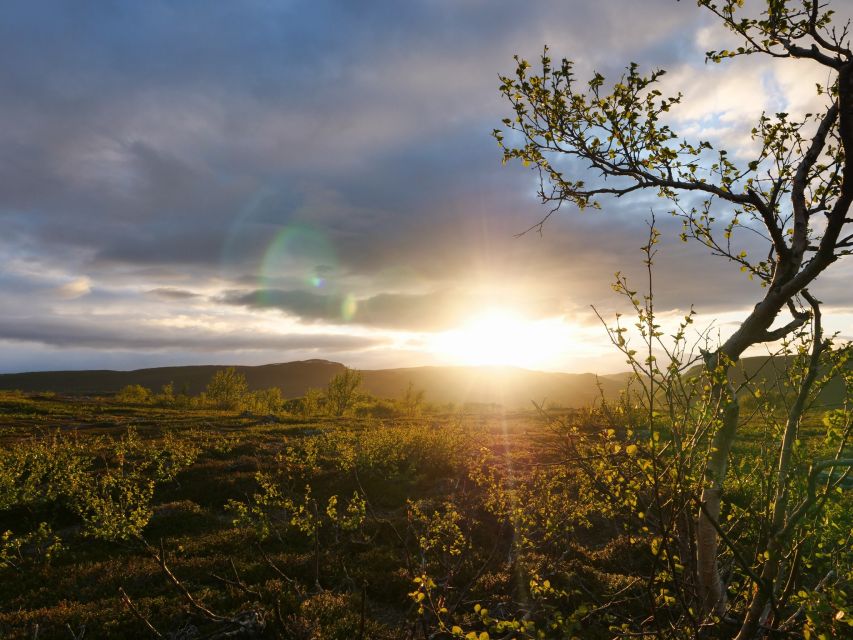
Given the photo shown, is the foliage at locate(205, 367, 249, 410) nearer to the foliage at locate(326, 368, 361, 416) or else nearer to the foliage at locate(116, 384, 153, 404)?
the foliage at locate(116, 384, 153, 404)

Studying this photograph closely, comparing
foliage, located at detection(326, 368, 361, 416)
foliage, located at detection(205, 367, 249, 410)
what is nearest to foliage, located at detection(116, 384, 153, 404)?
foliage, located at detection(205, 367, 249, 410)

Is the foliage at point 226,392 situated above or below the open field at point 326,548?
below

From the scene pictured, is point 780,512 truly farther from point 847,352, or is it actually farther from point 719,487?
point 847,352

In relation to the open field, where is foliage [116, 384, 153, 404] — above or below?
below

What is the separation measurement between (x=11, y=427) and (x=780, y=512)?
49642 millimetres

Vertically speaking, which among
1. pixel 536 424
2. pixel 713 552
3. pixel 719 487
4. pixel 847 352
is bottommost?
pixel 536 424

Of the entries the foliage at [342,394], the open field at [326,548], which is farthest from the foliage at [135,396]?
the open field at [326,548]

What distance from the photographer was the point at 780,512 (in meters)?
3.47

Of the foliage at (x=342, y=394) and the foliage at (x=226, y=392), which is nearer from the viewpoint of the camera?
the foliage at (x=342, y=394)

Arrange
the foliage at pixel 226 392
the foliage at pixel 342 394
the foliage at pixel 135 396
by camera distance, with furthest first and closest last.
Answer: the foliage at pixel 226 392 → the foliage at pixel 135 396 → the foliage at pixel 342 394

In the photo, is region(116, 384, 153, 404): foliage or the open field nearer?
the open field

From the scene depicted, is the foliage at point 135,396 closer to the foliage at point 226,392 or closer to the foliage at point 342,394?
the foliage at point 226,392

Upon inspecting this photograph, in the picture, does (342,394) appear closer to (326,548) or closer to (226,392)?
(226,392)

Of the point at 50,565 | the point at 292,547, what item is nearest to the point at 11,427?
the point at 50,565
